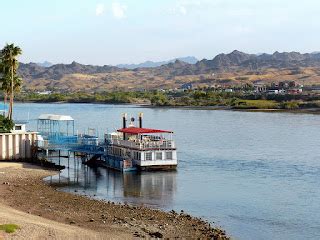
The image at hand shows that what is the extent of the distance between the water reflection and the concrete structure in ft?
15.7

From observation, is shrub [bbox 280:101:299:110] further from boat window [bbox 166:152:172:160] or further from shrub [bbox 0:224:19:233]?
shrub [bbox 0:224:19:233]

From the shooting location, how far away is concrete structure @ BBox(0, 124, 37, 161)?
6625 centimetres

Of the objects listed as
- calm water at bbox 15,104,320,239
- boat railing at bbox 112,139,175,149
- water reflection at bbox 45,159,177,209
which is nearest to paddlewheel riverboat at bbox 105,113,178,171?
boat railing at bbox 112,139,175,149

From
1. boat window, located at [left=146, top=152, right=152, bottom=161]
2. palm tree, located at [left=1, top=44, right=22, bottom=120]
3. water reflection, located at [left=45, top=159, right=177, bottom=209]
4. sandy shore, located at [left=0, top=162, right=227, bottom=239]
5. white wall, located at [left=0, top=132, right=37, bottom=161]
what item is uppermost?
palm tree, located at [left=1, top=44, right=22, bottom=120]

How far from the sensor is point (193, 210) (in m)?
48.4

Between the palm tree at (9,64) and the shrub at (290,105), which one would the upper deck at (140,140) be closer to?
the palm tree at (9,64)

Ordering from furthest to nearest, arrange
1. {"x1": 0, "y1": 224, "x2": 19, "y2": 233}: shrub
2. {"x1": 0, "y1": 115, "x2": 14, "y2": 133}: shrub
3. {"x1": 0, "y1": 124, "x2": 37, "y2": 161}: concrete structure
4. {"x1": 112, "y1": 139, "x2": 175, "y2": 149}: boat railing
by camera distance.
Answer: {"x1": 0, "y1": 115, "x2": 14, "y2": 133}: shrub, {"x1": 112, "y1": 139, "x2": 175, "y2": 149}: boat railing, {"x1": 0, "y1": 124, "x2": 37, "y2": 161}: concrete structure, {"x1": 0, "y1": 224, "x2": 19, "y2": 233}: shrub

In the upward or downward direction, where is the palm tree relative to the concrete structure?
upward

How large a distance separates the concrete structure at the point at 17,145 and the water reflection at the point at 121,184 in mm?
4783

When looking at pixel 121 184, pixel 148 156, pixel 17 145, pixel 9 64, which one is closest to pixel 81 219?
pixel 121 184

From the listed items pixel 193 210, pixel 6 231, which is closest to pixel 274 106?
pixel 193 210

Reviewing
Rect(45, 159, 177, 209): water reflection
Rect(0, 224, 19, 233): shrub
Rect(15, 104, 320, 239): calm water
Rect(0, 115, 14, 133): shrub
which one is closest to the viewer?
Rect(0, 224, 19, 233): shrub

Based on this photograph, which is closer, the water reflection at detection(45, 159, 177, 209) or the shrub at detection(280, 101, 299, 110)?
the water reflection at detection(45, 159, 177, 209)

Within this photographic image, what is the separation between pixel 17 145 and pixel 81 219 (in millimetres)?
29182
